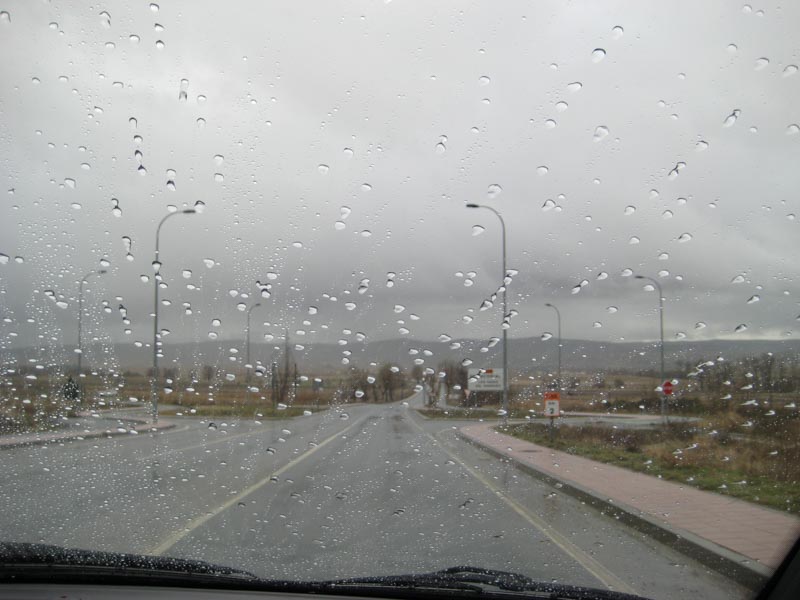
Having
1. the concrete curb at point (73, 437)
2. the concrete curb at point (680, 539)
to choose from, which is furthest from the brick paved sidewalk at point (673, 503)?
the concrete curb at point (73, 437)

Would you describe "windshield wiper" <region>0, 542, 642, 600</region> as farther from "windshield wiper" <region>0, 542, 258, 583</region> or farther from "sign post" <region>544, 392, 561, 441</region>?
"sign post" <region>544, 392, 561, 441</region>

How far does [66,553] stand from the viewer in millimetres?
4203

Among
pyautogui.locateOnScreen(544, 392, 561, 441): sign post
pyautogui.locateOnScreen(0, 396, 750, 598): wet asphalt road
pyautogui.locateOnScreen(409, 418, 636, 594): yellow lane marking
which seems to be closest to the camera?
pyautogui.locateOnScreen(409, 418, 636, 594): yellow lane marking

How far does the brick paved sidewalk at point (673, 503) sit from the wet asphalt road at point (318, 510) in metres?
0.28

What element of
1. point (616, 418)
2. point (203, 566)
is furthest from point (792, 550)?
point (203, 566)

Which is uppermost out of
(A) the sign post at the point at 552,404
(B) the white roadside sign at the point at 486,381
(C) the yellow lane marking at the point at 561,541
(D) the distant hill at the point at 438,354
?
(D) the distant hill at the point at 438,354

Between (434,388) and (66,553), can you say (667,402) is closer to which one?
(434,388)

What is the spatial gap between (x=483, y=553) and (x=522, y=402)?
6.26 ft

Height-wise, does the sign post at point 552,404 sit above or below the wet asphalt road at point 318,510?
above

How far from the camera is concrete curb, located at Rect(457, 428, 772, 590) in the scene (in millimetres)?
5023

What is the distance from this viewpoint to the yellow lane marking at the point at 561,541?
5.33m

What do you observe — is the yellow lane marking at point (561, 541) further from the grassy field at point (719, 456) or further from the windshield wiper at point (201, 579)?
the windshield wiper at point (201, 579)

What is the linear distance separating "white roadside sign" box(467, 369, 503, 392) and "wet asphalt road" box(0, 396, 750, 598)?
30.8 inches

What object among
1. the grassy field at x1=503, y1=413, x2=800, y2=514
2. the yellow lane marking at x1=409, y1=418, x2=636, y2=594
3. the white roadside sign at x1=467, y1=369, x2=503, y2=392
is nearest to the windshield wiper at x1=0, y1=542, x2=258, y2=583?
the yellow lane marking at x1=409, y1=418, x2=636, y2=594
